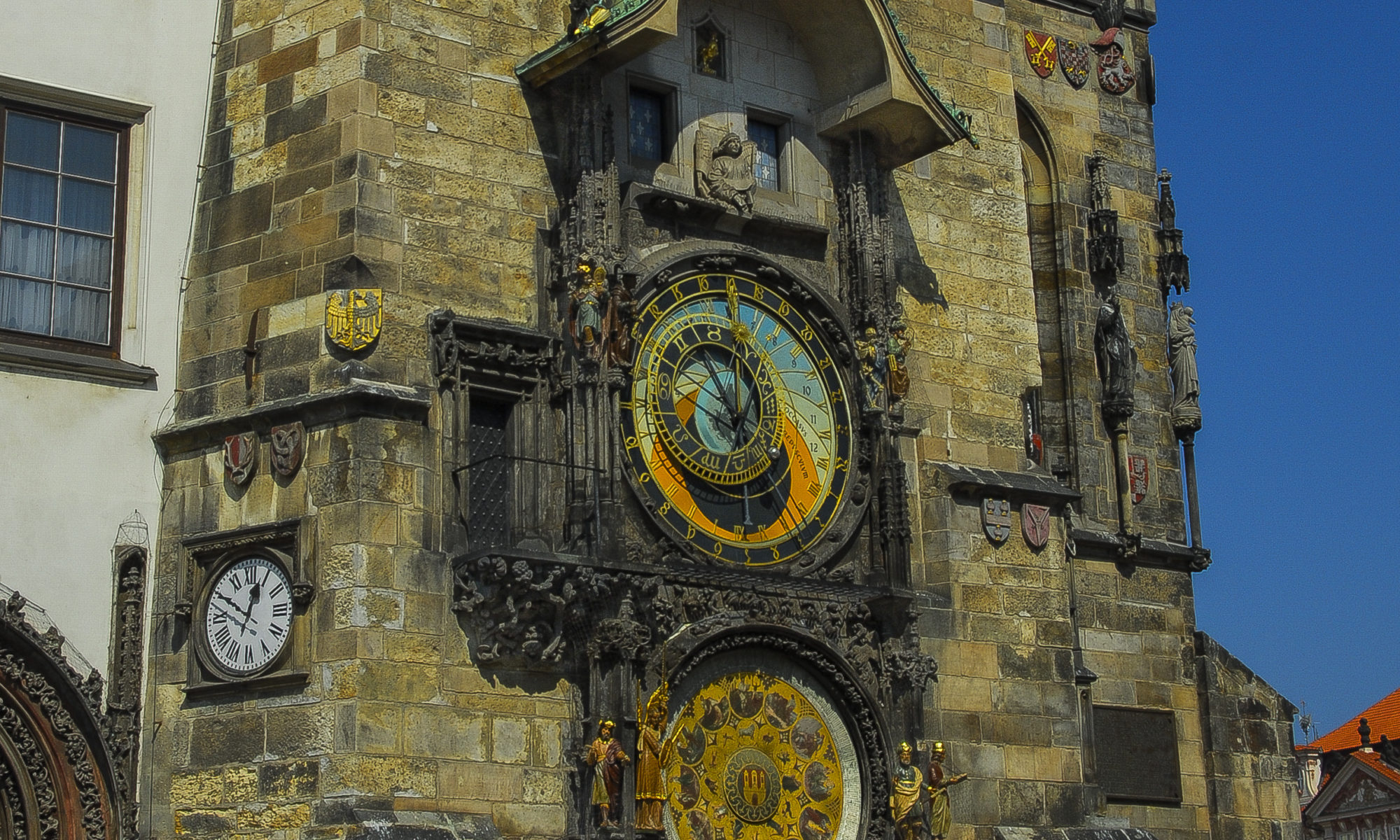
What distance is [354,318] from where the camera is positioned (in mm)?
16281

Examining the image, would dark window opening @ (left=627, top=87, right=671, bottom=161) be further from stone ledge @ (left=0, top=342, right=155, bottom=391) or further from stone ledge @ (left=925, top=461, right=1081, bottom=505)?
stone ledge @ (left=0, top=342, right=155, bottom=391)

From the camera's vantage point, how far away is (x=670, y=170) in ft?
60.5

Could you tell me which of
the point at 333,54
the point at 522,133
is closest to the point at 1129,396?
the point at 522,133

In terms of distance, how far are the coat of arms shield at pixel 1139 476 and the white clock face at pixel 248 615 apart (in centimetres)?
1030

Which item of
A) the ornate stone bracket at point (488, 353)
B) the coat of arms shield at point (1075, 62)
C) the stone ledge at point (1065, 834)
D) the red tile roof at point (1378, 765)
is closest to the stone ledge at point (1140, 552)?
the stone ledge at point (1065, 834)

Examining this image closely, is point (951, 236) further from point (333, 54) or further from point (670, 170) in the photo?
point (333, 54)

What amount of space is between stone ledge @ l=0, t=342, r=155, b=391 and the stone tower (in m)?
0.49

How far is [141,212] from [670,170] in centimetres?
433

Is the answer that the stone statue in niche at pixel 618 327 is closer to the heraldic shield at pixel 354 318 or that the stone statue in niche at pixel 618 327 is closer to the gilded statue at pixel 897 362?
the heraldic shield at pixel 354 318

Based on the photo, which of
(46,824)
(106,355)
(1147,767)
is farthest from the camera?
(1147,767)

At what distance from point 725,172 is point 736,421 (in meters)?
2.15

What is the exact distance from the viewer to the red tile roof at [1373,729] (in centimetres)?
4775

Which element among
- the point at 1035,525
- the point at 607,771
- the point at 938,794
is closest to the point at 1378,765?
the point at 1035,525

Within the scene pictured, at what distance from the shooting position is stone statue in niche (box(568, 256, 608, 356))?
17.0m
